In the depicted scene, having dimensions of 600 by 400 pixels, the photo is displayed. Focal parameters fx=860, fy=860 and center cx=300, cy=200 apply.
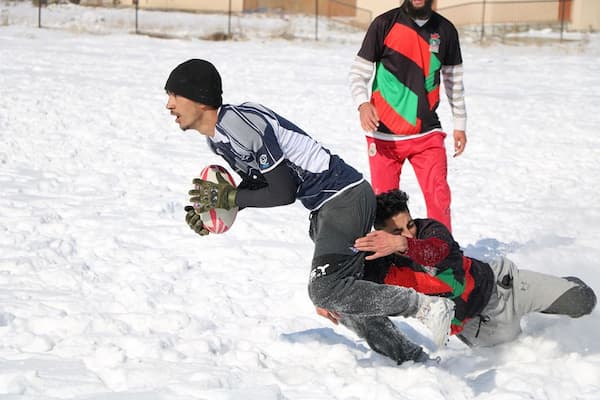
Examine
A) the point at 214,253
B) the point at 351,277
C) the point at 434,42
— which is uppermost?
the point at 434,42

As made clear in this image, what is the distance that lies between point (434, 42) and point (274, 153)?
6.21ft

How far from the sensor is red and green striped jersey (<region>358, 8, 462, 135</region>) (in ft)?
17.2

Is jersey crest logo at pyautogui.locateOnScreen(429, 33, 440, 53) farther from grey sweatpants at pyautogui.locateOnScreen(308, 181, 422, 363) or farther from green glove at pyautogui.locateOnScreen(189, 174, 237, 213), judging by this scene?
green glove at pyautogui.locateOnScreen(189, 174, 237, 213)

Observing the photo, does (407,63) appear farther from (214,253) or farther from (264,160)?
(214,253)

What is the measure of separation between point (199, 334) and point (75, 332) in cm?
64

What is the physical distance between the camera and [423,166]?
541 cm

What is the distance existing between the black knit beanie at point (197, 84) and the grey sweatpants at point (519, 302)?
1.77 m

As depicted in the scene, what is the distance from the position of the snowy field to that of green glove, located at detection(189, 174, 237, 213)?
782 millimetres

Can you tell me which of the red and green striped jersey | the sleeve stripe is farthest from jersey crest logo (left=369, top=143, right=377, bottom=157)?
the sleeve stripe

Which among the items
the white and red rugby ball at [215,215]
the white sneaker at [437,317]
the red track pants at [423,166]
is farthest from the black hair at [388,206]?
the red track pants at [423,166]

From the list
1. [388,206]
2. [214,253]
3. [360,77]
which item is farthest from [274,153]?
[214,253]

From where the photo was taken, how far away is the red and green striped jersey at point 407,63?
5234 mm

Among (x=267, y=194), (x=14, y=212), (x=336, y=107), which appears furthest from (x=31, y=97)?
(x=267, y=194)

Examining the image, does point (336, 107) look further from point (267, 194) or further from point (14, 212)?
point (267, 194)
